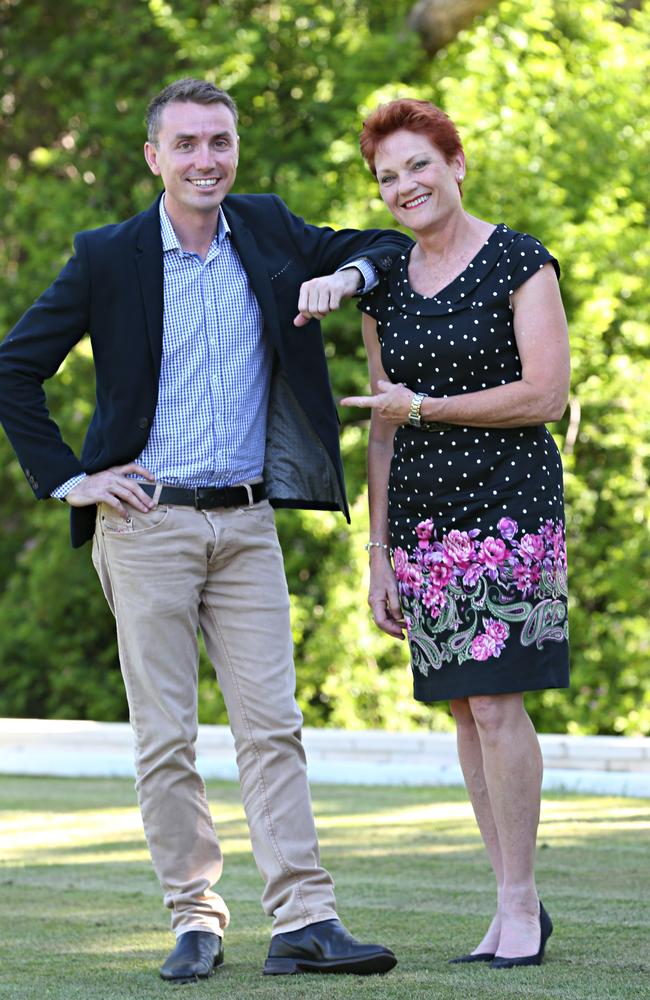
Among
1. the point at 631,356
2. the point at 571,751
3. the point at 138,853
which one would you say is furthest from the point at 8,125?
the point at 138,853

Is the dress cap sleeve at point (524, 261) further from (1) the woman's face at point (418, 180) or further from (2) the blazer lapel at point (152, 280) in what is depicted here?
A: (2) the blazer lapel at point (152, 280)

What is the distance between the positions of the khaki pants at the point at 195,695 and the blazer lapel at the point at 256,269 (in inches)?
17.7

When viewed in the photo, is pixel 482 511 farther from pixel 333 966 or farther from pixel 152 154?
pixel 152 154

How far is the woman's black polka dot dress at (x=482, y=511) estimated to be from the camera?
11.9 feet

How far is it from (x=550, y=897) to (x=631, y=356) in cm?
694

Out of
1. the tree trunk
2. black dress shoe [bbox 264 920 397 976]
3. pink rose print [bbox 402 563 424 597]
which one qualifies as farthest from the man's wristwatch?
the tree trunk

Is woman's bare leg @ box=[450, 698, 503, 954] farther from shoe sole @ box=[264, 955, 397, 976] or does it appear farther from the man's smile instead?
the man's smile

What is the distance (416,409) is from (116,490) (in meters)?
0.71

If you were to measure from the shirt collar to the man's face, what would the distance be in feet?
0.23

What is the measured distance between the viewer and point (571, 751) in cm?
859

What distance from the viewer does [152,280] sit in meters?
3.80

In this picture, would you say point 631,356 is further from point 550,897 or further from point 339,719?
point 550,897

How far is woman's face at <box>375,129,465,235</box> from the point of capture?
3.73 m

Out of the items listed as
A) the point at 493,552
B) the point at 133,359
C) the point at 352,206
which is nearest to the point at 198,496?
the point at 133,359
